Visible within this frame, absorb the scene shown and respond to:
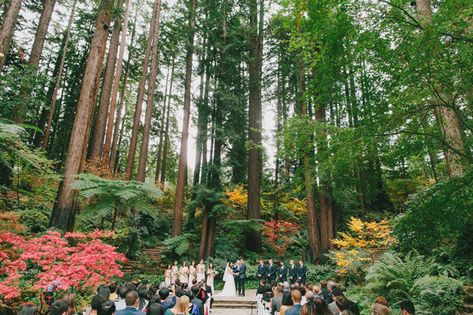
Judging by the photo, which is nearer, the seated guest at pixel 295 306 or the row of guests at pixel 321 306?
the row of guests at pixel 321 306

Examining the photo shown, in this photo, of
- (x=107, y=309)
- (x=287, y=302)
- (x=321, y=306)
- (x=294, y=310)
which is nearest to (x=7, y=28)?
(x=107, y=309)

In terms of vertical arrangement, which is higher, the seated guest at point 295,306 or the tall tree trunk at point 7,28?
the tall tree trunk at point 7,28

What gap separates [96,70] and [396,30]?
10318 mm

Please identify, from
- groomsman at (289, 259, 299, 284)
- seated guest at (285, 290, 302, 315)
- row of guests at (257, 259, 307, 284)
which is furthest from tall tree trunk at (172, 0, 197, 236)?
seated guest at (285, 290, 302, 315)

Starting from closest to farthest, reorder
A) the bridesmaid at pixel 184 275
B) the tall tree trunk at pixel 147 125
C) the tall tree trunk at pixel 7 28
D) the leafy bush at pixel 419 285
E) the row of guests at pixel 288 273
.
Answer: the leafy bush at pixel 419 285 → the tall tree trunk at pixel 7 28 → the bridesmaid at pixel 184 275 → the row of guests at pixel 288 273 → the tall tree trunk at pixel 147 125

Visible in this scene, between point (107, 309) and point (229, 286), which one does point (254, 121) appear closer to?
point (229, 286)

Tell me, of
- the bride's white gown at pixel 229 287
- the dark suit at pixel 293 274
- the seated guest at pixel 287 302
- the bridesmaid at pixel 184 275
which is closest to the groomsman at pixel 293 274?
the dark suit at pixel 293 274

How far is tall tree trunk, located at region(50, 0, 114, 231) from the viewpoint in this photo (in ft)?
32.0

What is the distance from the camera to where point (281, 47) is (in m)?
18.1

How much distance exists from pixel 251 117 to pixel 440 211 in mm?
13461

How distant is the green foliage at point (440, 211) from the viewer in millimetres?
4180

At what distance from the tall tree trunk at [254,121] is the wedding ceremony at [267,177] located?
121 mm

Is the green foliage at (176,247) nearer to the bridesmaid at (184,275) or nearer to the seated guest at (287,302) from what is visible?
the bridesmaid at (184,275)

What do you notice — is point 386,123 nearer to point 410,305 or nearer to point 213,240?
point 410,305
